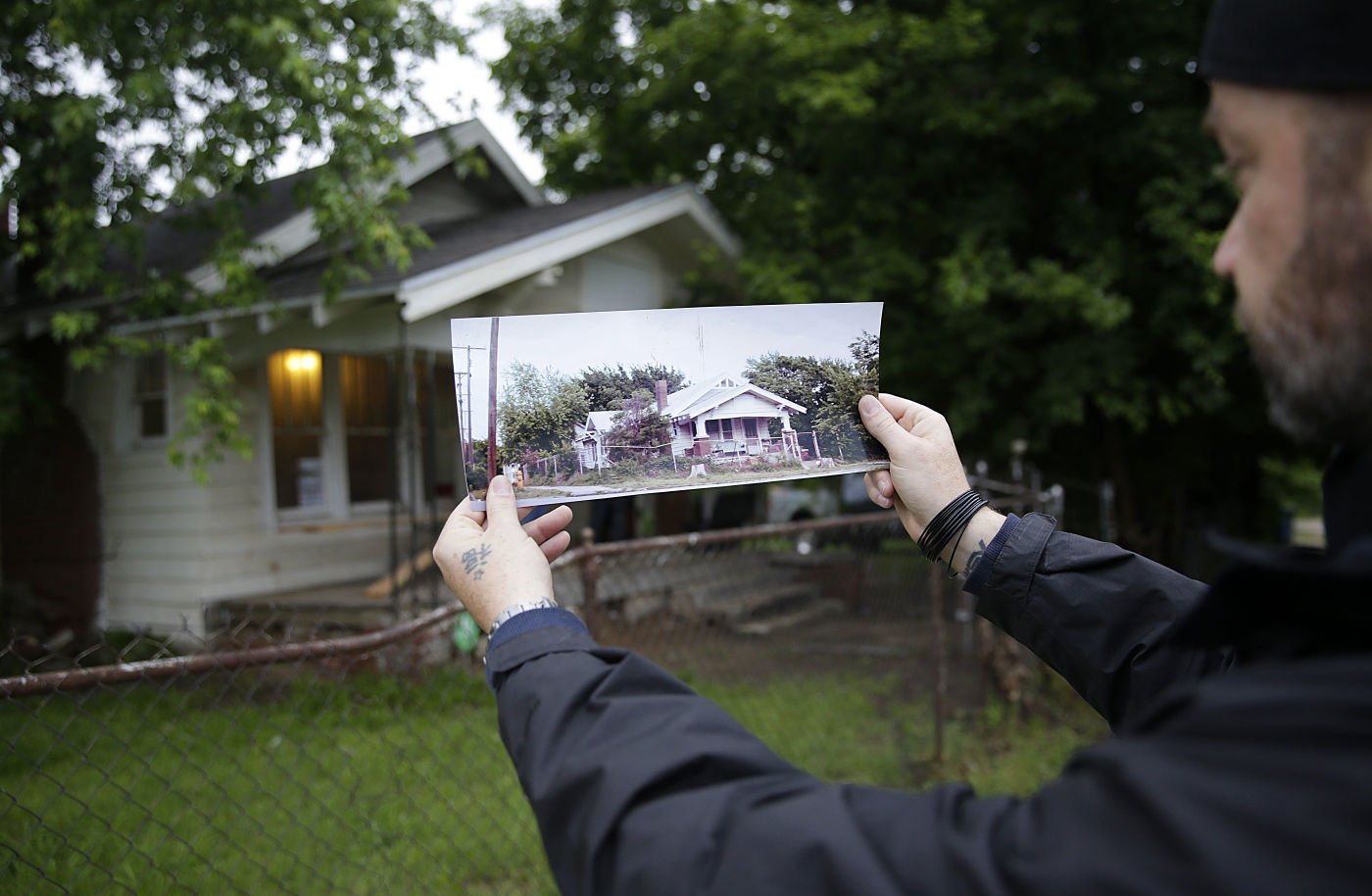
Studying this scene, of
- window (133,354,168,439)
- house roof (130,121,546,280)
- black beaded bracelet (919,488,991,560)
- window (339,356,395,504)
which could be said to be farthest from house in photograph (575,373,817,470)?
window (339,356,395,504)

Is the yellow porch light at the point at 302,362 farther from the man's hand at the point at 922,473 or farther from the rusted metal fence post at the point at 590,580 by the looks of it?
the man's hand at the point at 922,473

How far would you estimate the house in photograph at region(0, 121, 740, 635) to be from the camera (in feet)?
25.6

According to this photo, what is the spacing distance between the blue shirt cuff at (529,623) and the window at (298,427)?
27.0ft

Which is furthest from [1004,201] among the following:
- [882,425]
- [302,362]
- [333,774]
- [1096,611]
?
[1096,611]

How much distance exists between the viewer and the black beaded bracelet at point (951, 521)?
1.59 meters

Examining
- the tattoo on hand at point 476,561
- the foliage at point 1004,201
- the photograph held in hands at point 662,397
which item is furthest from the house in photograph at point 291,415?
the tattoo on hand at point 476,561

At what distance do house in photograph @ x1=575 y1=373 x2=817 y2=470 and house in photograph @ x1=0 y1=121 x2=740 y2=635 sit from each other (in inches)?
226

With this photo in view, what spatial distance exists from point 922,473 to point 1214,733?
935 millimetres

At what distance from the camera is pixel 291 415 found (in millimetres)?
8852

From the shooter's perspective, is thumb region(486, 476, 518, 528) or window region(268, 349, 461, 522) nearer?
thumb region(486, 476, 518, 528)

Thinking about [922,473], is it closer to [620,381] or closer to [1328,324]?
[620,381]

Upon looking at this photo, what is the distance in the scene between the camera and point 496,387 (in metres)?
1.46

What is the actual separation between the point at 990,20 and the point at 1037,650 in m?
8.54

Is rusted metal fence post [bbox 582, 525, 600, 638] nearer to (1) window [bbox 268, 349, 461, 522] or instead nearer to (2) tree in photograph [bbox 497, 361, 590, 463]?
(2) tree in photograph [bbox 497, 361, 590, 463]
